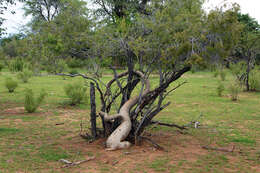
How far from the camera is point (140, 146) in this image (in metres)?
5.95

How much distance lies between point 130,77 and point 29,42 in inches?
86.1

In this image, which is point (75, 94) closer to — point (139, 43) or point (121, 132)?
point (121, 132)

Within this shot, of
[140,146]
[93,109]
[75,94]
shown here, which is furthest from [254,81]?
[93,109]

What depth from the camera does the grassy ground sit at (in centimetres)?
494

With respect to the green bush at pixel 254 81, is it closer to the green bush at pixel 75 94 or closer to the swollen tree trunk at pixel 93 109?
the green bush at pixel 75 94

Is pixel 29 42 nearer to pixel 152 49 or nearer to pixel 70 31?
pixel 70 31

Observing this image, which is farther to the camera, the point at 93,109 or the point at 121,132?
the point at 93,109

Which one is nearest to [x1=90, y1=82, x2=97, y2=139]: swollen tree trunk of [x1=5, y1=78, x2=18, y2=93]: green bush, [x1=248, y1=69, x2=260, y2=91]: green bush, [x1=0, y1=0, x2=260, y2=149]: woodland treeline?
[x1=0, y1=0, x2=260, y2=149]: woodland treeline

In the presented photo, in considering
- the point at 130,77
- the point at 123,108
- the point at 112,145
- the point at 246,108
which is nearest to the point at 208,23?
the point at 130,77

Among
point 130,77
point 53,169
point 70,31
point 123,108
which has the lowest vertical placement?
point 53,169

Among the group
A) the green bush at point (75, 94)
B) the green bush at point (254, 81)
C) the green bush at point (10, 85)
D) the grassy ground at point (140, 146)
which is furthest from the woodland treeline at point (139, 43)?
the green bush at point (254, 81)

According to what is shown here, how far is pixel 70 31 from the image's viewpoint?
20.0 feet

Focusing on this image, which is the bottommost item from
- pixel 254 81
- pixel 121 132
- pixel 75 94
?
pixel 121 132

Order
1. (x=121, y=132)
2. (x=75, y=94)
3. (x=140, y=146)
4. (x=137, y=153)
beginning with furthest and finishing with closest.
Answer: (x=75, y=94)
(x=140, y=146)
(x=121, y=132)
(x=137, y=153)
